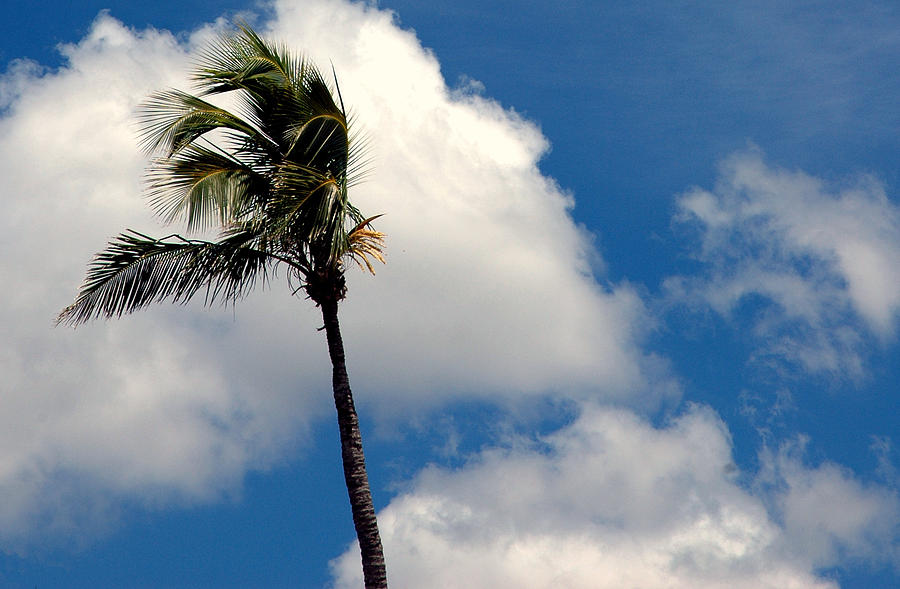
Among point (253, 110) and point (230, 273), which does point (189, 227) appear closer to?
point (230, 273)

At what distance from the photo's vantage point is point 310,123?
67.6 feet

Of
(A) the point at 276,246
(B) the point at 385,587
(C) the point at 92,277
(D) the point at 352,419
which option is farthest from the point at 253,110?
(B) the point at 385,587

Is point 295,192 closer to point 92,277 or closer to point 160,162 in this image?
point 160,162

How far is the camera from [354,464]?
20.0 metres

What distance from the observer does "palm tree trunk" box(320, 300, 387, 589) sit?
19.6 m

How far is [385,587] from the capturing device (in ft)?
64.2

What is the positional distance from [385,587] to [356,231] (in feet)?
19.9

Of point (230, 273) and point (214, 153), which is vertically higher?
point (214, 153)

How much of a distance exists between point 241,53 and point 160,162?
256 cm

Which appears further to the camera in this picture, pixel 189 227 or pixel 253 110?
pixel 253 110

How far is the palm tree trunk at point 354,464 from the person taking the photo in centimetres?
1962

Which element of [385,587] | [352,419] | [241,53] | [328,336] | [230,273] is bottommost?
[385,587]

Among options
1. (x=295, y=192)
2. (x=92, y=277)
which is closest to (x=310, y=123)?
(x=295, y=192)

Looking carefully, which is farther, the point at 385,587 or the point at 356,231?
the point at 356,231
